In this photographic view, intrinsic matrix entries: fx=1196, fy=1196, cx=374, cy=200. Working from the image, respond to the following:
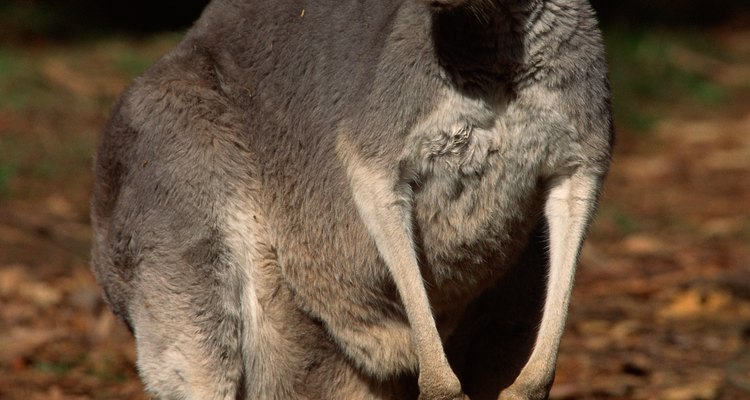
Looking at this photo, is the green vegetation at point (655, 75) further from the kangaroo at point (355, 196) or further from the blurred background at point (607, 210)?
the kangaroo at point (355, 196)

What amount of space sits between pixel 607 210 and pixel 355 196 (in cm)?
462

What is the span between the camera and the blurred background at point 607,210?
207 inches

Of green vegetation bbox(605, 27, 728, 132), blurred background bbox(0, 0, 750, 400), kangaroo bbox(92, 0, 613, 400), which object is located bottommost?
green vegetation bbox(605, 27, 728, 132)

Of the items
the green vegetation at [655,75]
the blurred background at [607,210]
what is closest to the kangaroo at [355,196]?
the blurred background at [607,210]

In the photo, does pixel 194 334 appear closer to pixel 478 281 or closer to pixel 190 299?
pixel 190 299

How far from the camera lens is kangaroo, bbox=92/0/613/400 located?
334 cm

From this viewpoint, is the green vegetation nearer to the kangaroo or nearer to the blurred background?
the blurred background

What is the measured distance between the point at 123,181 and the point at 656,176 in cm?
564

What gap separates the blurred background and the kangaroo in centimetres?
138

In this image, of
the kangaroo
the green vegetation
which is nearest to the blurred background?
the green vegetation

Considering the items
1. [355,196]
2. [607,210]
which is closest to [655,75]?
[607,210]

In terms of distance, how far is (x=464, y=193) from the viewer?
3391 millimetres

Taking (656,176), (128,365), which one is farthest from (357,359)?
(656,176)

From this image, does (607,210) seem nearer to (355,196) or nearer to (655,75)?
(655,75)
